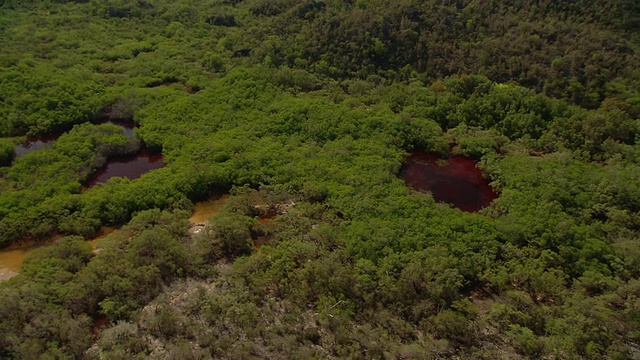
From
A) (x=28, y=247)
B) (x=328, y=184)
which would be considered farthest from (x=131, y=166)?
(x=328, y=184)

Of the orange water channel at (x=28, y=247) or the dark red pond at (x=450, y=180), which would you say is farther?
the dark red pond at (x=450, y=180)

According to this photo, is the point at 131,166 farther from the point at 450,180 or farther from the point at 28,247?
the point at 450,180

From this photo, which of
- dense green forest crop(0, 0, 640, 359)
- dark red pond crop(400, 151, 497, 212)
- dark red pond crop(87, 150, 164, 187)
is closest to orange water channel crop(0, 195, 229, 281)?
dense green forest crop(0, 0, 640, 359)

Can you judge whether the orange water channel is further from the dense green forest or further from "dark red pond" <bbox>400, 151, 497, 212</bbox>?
"dark red pond" <bbox>400, 151, 497, 212</bbox>

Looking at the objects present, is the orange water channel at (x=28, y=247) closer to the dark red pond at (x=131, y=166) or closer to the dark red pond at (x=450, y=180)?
the dark red pond at (x=131, y=166)

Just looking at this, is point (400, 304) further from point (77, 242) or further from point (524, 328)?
point (77, 242)

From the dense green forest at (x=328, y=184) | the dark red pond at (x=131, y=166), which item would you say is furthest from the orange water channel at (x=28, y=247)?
the dark red pond at (x=131, y=166)

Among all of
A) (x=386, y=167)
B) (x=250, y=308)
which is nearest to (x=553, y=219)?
(x=386, y=167)
